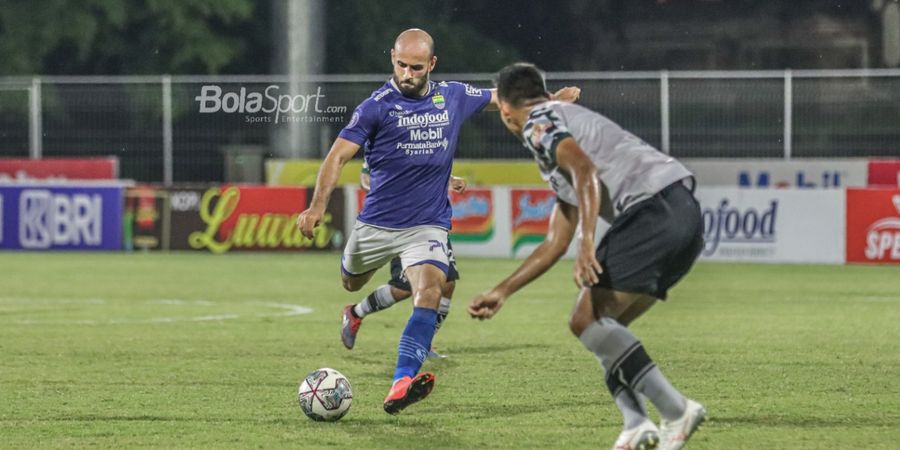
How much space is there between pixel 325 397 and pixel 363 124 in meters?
1.78

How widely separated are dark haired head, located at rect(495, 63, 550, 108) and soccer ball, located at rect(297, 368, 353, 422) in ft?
7.15

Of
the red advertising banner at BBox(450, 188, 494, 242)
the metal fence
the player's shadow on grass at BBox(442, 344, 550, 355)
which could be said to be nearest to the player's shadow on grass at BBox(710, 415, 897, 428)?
the player's shadow on grass at BBox(442, 344, 550, 355)

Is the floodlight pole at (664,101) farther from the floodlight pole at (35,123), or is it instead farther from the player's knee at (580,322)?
the player's knee at (580,322)

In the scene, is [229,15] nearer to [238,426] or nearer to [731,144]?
[731,144]

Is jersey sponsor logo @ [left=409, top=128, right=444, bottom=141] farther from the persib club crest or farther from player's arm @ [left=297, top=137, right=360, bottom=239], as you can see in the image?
player's arm @ [left=297, top=137, right=360, bottom=239]

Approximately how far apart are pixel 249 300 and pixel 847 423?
9616mm

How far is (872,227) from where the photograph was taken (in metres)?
21.6

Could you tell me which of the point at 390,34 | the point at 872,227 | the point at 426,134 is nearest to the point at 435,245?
the point at 426,134

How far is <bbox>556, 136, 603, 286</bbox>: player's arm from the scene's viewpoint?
679cm

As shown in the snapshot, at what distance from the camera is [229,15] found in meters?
A: 35.3

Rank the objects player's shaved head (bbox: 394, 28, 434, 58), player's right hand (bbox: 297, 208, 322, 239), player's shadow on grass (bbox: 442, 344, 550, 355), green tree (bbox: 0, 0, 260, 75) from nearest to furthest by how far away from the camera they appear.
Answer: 1. player's right hand (bbox: 297, 208, 322, 239)
2. player's shaved head (bbox: 394, 28, 434, 58)
3. player's shadow on grass (bbox: 442, 344, 550, 355)
4. green tree (bbox: 0, 0, 260, 75)

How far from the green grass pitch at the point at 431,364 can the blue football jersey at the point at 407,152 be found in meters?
1.11

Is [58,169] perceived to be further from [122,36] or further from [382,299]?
[382,299]

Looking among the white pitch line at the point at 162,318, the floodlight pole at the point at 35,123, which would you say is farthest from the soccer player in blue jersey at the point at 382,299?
the floodlight pole at the point at 35,123
